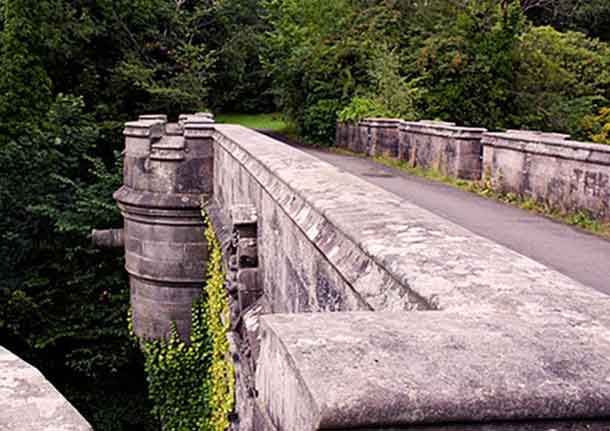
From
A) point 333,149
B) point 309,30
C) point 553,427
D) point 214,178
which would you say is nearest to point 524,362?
point 553,427

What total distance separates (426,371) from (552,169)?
7589 mm

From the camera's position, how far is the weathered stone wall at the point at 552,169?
7.59 m

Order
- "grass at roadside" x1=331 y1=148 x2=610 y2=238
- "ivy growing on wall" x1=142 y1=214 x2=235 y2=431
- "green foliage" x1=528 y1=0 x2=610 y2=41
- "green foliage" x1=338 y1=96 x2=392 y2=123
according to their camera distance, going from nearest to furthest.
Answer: "grass at roadside" x1=331 y1=148 x2=610 y2=238
"ivy growing on wall" x1=142 y1=214 x2=235 y2=431
"green foliage" x1=338 y1=96 x2=392 y2=123
"green foliage" x1=528 y1=0 x2=610 y2=41

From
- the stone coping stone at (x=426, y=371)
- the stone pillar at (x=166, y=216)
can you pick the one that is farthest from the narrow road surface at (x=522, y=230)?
the stone coping stone at (x=426, y=371)

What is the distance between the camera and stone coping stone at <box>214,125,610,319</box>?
2.07 meters

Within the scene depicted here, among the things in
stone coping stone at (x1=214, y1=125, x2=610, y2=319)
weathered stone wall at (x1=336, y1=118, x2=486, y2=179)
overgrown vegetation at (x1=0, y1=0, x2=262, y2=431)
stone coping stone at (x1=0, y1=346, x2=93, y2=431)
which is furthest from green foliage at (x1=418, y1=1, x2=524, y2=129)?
stone coping stone at (x1=0, y1=346, x2=93, y2=431)

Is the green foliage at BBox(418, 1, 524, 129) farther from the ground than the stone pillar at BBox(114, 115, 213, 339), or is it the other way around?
the green foliage at BBox(418, 1, 524, 129)

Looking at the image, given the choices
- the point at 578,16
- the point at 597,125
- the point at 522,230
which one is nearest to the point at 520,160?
the point at 522,230

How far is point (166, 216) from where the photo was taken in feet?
37.1

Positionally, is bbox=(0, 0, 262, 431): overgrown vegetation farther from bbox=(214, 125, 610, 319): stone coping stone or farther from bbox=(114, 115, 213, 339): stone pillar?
bbox=(214, 125, 610, 319): stone coping stone

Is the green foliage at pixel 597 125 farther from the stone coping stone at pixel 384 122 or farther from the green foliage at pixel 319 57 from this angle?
the stone coping stone at pixel 384 122

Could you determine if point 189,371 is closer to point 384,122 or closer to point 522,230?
point 522,230

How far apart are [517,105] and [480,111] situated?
1.78 metres

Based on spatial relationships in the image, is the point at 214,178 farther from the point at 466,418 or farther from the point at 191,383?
the point at 466,418
